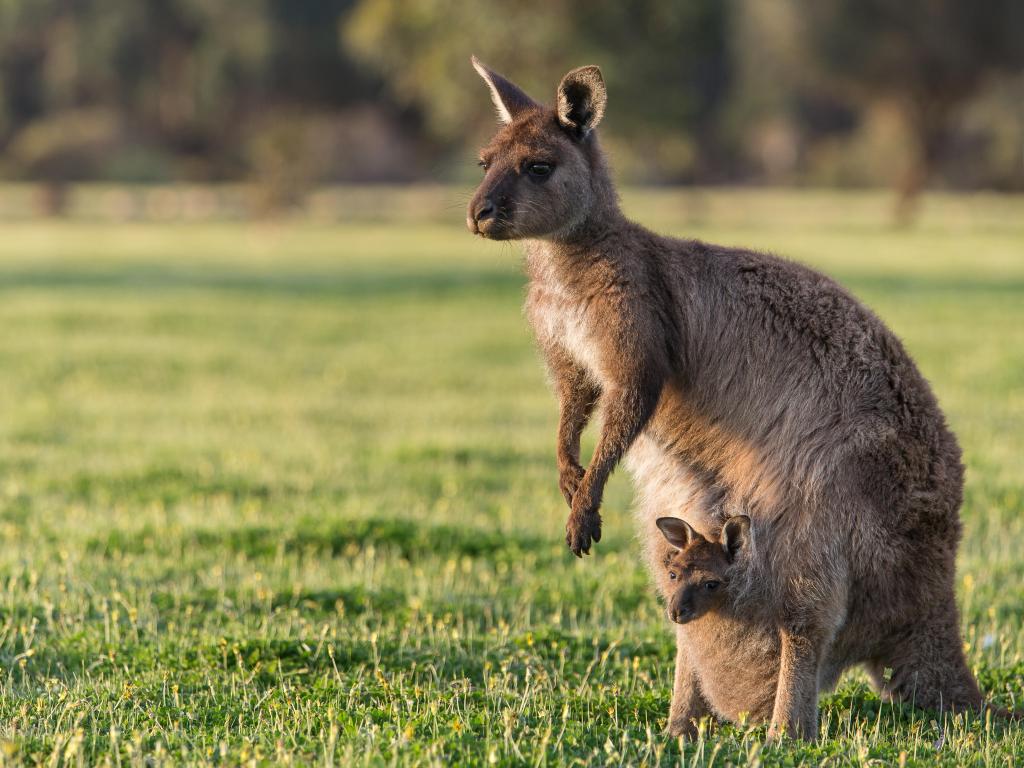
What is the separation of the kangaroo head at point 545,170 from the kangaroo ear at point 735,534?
4.16ft

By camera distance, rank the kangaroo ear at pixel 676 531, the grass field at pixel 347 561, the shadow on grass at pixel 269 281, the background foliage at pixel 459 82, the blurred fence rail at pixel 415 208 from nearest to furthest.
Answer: the grass field at pixel 347 561, the kangaroo ear at pixel 676 531, the shadow on grass at pixel 269 281, the background foliage at pixel 459 82, the blurred fence rail at pixel 415 208

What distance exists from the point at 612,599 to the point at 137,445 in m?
6.23

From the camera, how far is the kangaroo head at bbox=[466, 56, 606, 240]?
→ 5277 mm

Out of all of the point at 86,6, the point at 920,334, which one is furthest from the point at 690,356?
the point at 86,6

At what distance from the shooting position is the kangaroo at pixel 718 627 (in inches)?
202

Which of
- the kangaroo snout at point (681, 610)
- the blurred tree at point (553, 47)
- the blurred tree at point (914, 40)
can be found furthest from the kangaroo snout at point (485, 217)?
the blurred tree at point (914, 40)

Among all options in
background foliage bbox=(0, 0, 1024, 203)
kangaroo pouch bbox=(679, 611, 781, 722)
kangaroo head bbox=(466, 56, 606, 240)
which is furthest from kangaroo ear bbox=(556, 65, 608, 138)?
background foliage bbox=(0, 0, 1024, 203)

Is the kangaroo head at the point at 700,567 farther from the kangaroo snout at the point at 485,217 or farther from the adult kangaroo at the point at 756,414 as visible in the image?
the kangaroo snout at the point at 485,217

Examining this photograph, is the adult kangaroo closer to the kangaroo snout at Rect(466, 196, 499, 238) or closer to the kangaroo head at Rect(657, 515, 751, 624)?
the kangaroo snout at Rect(466, 196, 499, 238)

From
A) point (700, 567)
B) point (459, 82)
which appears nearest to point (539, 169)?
point (700, 567)

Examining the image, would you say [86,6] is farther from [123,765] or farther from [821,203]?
Answer: [123,765]

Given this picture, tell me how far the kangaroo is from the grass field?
0.15 meters

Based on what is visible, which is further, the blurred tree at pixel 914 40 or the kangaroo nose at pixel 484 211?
the blurred tree at pixel 914 40

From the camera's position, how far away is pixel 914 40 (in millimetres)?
53812
